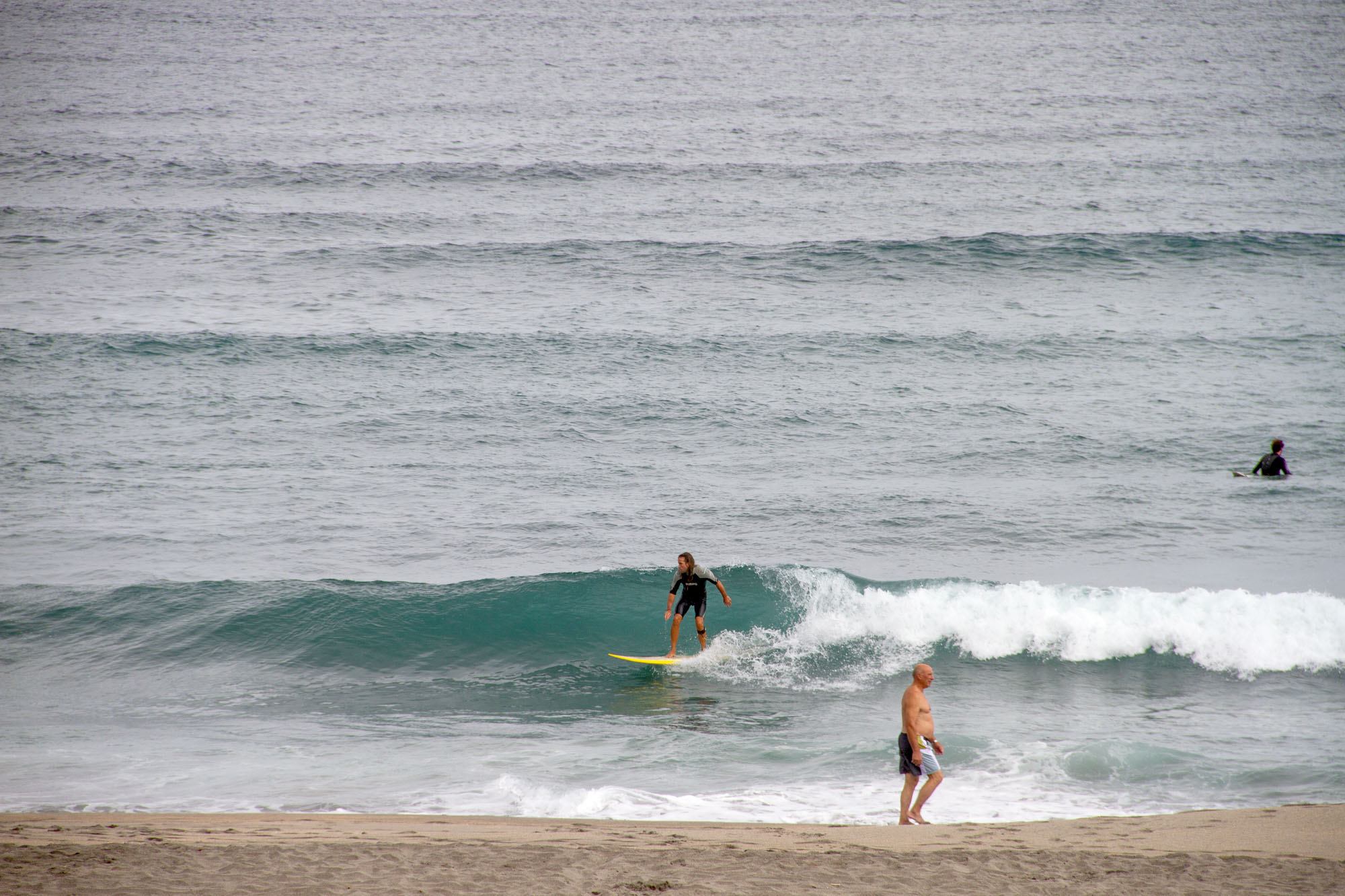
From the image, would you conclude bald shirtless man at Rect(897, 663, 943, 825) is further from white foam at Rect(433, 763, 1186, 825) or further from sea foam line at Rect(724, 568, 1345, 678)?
sea foam line at Rect(724, 568, 1345, 678)

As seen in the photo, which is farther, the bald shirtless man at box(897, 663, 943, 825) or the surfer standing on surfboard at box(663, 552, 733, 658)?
the surfer standing on surfboard at box(663, 552, 733, 658)

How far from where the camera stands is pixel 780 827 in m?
6.65

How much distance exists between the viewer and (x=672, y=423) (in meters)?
18.1

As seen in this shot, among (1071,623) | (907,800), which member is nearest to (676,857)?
(907,800)

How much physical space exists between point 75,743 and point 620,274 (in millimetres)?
17355

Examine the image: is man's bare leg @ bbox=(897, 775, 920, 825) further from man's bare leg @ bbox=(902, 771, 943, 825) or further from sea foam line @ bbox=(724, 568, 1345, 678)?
sea foam line @ bbox=(724, 568, 1345, 678)

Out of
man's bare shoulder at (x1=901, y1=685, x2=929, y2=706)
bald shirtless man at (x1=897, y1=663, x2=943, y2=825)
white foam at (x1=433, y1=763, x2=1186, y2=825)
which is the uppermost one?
man's bare shoulder at (x1=901, y1=685, x2=929, y2=706)

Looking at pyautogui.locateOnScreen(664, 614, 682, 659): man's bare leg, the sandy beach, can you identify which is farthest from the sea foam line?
the sandy beach

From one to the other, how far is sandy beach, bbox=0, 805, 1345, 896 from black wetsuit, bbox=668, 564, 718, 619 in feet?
14.0

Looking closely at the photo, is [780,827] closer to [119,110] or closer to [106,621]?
[106,621]

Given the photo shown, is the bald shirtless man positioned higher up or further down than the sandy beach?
higher up

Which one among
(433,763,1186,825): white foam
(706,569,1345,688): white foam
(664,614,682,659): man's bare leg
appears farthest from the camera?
(664,614,682,659): man's bare leg

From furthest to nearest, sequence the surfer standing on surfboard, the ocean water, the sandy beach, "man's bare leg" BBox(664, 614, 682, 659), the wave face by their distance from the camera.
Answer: "man's bare leg" BBox(664, 614, 682, 659) → the surfer standing on surfboard → the ocean water → the wave face → the sandy beach

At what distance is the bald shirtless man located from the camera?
6836mm
